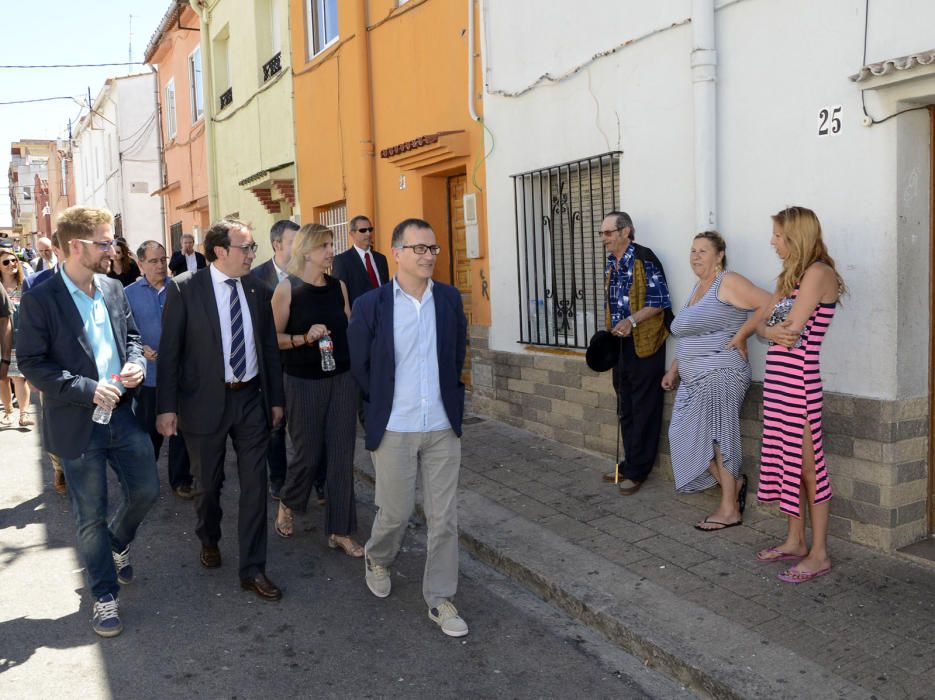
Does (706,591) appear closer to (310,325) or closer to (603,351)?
(603,351)

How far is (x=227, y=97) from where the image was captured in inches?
599

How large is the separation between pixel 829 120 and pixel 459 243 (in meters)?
4.74

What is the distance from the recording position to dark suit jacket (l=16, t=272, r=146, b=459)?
12.4ft

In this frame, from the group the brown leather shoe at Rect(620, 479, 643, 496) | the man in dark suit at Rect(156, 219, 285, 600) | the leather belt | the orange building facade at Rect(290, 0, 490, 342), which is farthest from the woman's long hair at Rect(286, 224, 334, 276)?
the orange building facade at Rect(290, 0, 490, 342)

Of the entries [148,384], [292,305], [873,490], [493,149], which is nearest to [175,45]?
[493,149]

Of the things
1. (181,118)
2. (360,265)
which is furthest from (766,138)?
(181,118)

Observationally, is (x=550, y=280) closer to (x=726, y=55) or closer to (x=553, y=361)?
(x=553, y=361)

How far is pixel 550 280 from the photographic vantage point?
720 cm

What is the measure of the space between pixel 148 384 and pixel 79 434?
2164 mm

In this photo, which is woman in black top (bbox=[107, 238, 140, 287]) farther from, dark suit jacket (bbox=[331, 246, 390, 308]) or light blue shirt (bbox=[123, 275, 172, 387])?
light blue shirt (bbox=[123, 275, 172, 387])

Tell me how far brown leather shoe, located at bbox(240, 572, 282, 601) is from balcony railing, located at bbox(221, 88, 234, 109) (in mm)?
12269

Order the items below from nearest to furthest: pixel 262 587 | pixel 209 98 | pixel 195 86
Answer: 1. pixel 262 587
2. pixel 209 98
3. pixel 195 86

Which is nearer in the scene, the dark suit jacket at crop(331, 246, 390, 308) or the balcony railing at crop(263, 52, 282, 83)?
the dark suit jacket at crop(331, 246, 390, 308)

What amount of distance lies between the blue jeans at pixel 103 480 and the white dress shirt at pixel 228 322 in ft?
1.73
